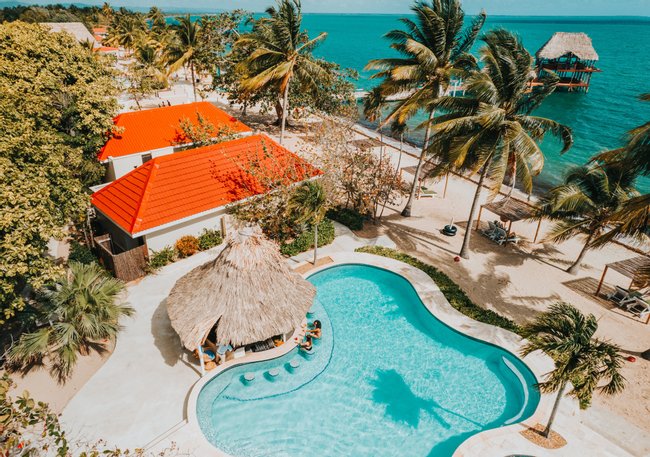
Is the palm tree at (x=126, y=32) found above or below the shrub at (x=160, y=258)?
above

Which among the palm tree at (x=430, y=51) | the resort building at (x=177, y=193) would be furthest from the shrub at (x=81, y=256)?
the palm tree at (x=430, y=51)

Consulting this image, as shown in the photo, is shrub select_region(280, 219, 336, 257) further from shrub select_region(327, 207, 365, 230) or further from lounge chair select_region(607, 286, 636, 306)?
lounge chair select_region(607, 286, 636, 306)

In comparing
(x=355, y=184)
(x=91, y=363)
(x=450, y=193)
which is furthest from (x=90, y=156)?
(x=450, y=193)

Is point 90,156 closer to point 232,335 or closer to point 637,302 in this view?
point 232,335

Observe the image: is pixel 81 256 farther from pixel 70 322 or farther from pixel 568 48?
pixel 568 48

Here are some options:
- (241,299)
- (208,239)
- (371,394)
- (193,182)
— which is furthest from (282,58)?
(371,394)

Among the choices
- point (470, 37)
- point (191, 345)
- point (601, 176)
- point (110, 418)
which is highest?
point (470, 37)

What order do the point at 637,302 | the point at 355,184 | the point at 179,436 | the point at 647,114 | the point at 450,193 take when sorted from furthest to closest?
the point at 647,114 < the point at 450,193 < the point at 355,184 < the point at 637,302 < the point at 179,436

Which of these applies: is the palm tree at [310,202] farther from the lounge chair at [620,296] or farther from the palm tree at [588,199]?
the lounge chair at [620,296]
